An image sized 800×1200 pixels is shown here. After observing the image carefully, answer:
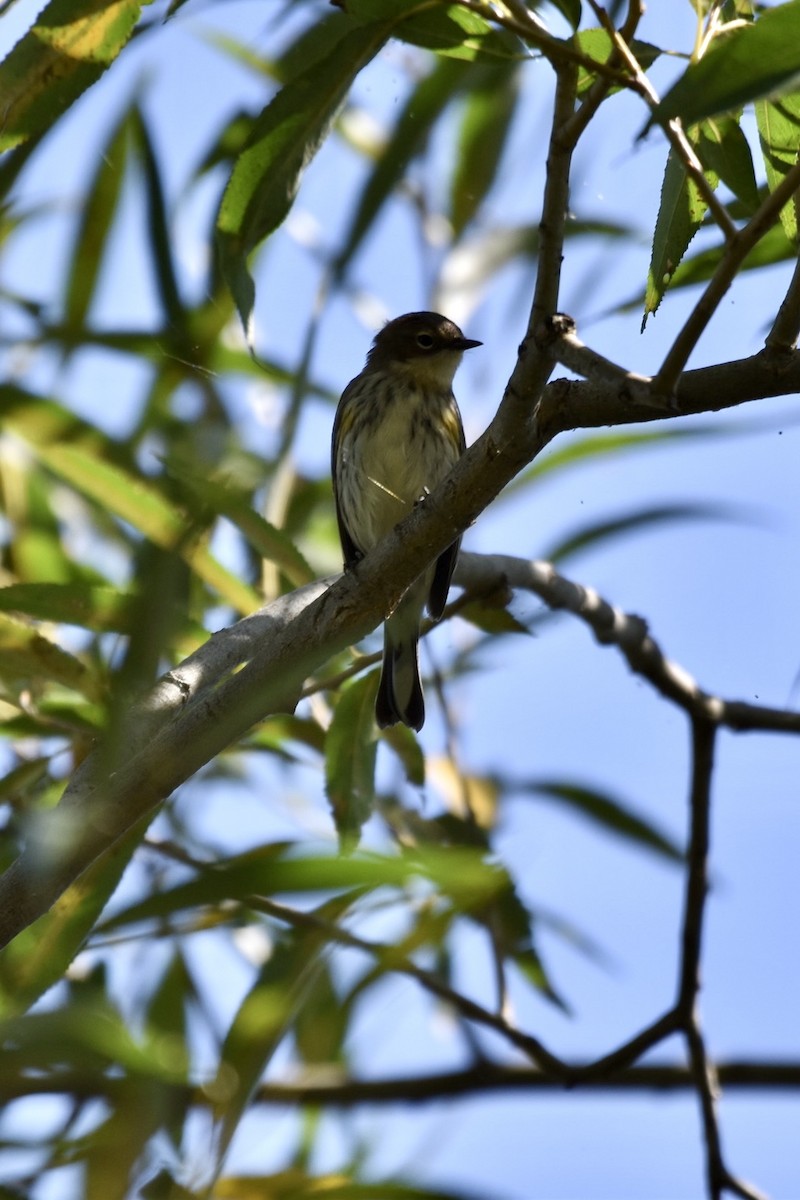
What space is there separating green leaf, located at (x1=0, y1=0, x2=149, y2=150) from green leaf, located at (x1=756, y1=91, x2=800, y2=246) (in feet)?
2.94

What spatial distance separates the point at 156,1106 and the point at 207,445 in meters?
0.88

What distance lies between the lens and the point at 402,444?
4340 mm

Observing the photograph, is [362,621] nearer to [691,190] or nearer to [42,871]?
[42,871]

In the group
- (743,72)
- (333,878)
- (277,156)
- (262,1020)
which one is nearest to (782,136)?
(743,72)

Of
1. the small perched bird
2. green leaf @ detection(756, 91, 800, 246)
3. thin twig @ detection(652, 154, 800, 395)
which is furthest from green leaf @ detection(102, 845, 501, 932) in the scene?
the small perched bird

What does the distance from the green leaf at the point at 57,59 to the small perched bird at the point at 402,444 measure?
2.03 meters

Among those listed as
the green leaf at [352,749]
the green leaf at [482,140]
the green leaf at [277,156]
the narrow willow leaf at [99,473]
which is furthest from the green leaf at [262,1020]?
the green leaf at [482,140]

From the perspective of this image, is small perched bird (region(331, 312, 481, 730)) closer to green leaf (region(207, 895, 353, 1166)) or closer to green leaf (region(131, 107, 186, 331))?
green leaf (region(131, 107, 186, 331))

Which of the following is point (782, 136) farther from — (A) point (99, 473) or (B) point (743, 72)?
(A) point (99, 473)

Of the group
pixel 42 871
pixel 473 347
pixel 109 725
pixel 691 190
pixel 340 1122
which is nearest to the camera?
pixel 109 725

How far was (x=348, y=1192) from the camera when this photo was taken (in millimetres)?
2049

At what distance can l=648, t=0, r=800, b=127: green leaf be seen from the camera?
1.42 m

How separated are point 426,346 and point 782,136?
259 centimetres

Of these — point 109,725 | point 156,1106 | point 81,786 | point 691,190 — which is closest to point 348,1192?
point 156,1106
